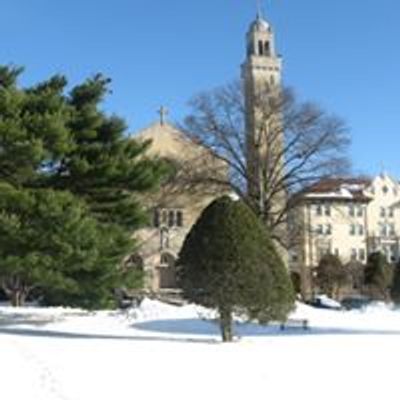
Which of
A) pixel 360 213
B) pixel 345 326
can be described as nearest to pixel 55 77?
pixel 345 326

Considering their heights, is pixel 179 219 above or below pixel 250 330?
above

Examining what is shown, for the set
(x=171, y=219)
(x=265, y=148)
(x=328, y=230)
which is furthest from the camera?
(x=328, y=230)

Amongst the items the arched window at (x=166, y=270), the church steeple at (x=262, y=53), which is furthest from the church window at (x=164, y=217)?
the church steeple at (x=262, y=53)

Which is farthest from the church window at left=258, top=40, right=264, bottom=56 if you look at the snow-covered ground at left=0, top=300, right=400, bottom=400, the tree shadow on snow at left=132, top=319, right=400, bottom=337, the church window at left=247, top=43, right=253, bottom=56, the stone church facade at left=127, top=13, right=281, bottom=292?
the snow-covered ground at left=0, top=300, right=400, bottom=400

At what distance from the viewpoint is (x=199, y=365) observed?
1631 centimetres

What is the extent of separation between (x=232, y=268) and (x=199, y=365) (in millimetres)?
5579

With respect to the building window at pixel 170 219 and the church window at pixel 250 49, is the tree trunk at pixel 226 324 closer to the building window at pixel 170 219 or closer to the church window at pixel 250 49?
the building window at pixel 170 219

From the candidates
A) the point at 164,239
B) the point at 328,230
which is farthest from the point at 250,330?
the point at 328,230

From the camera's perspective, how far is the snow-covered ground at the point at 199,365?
13.1 metres

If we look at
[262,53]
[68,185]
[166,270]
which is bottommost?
[166,270]

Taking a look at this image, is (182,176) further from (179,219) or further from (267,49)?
(267,49)

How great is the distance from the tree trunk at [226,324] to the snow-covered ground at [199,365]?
11.0 inches

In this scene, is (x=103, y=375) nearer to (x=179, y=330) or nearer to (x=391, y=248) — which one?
(x=179, y=330)

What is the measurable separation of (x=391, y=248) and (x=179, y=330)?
87.9 metres
